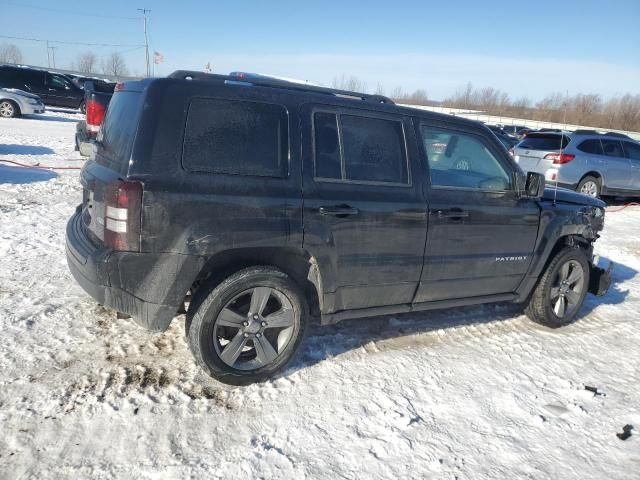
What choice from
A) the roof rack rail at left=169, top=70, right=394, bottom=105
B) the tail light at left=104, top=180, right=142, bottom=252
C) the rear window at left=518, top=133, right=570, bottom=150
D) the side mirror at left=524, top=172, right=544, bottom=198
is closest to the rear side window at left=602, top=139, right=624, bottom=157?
the rear window at left=518, top=133, right=570, bottom=150

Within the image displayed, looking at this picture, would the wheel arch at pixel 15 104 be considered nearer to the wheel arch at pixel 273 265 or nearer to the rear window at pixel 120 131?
the rear window at pixel 120 131

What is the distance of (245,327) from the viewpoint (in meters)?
3.17

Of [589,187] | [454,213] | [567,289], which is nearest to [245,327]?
[454,213]

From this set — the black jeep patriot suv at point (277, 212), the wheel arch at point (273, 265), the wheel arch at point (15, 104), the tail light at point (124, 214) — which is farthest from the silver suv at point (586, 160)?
the wheel arch at point (15, 104)

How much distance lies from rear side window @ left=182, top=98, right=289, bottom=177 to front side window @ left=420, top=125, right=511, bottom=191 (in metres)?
1.24

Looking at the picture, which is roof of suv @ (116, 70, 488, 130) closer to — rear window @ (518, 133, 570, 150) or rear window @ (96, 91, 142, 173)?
rear window @ (96, 91, 142, 173)

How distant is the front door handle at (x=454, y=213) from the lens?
3644 mm

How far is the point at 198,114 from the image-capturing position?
9.46 ft

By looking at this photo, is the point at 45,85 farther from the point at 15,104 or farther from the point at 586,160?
the point at 586,160

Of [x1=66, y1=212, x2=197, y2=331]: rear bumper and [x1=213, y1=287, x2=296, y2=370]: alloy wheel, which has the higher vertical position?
[x1=66, y1=212, x2=197, y2=331]: rear bumper

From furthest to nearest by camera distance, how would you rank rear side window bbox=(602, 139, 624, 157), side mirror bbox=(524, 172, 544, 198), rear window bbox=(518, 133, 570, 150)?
rear side window bbox=(602, 139, 624, 157) < rear window bbox=(518, 133, 570, 150) < side mirror bbox=(524, 172, 544, 198)

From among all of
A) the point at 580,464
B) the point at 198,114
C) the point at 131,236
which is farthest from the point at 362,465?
the point at 198,114

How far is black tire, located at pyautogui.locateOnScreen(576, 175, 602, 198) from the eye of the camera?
1154 cm

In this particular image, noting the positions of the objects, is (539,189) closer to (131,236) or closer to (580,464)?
(580,464)
